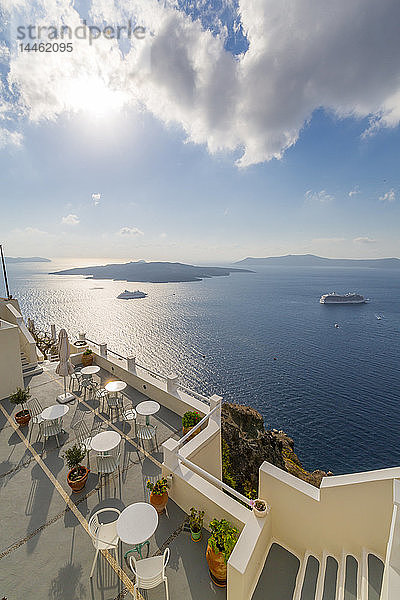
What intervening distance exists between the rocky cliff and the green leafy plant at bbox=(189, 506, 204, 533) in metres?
11.9

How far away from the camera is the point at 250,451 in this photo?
20.2 m

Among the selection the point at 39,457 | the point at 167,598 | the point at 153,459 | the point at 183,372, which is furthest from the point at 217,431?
the point at 183,372

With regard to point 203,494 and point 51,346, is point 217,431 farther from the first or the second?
point 51,346

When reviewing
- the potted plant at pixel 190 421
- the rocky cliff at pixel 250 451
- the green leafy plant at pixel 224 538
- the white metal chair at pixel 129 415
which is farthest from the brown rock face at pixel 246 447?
the green leafy plant at pixel 224 538

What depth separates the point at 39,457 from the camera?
775cm

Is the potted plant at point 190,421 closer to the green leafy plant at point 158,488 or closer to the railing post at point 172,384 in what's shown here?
the railing post at point 172,384

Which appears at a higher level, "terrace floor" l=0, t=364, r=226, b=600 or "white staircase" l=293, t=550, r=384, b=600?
"white staircase" l=293, t=550, r=384, b=600

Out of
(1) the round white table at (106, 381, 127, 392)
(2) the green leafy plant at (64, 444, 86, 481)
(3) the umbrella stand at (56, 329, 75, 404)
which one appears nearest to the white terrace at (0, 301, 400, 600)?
(2) the green leafy plant at (64, 444, 86, 481)

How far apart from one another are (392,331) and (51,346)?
70.3 m

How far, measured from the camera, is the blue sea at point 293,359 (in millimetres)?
27672

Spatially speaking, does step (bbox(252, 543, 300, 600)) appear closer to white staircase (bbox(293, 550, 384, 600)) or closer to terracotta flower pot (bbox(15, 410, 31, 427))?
white staircase (bbox(293, 550, 384, 600))

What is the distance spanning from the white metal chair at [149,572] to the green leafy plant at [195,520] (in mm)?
1088

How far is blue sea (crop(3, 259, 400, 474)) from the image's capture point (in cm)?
2767

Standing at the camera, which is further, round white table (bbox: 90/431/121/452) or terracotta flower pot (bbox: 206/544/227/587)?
round white table (bbox: 90/431/121/452)
